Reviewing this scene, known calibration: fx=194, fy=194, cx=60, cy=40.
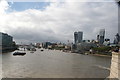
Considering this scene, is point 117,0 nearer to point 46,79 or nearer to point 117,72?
point 117,72

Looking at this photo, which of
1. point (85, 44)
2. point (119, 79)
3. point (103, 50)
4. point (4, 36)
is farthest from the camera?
point (85, 44)

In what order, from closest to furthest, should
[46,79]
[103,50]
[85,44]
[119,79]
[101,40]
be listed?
[119,79] < [46,79] < [103,50] < [85,44] < [101,40]

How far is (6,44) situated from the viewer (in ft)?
388

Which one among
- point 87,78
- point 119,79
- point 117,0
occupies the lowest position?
point 87,78

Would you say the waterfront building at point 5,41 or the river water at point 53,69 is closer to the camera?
the river water at point 53,69

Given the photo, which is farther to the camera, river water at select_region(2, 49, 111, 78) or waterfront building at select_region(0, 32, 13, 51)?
waterfront building at select_region(0, 32, 13, 51)

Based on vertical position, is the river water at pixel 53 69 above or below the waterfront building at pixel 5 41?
below

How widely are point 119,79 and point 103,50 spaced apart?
3856 inches

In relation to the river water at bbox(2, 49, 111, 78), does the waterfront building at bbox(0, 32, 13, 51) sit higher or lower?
higher

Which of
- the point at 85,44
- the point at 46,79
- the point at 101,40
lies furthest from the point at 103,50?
the point at 46,79

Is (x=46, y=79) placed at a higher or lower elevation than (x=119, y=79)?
lower

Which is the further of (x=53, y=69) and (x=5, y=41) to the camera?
(x=5, y=41)

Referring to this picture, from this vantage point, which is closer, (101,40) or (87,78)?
(87,78)

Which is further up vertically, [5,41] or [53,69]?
[5,41]
